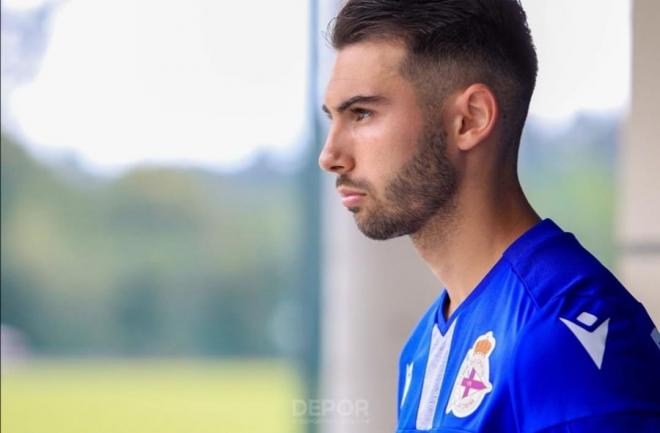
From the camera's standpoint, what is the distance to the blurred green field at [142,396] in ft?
16.2

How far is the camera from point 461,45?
5.38 feet

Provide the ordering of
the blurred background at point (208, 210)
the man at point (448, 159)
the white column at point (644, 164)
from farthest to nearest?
the blurred background at point (208, 210) → the white column at point (644, 164) → the man at point (448, 159)

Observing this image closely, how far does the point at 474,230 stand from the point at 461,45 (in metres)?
0.28

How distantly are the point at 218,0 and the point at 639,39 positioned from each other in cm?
234

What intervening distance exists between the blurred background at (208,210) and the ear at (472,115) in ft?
5.95

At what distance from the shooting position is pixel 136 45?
15.2 feet

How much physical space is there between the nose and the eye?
37 millimetres

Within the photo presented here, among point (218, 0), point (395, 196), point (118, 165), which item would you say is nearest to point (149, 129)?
point (118, 165)

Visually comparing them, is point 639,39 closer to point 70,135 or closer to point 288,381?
point 288,381

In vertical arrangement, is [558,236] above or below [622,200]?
below

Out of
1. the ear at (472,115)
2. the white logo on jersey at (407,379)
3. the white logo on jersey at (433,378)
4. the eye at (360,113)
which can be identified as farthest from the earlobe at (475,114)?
the white logo on jersey at (407,379)

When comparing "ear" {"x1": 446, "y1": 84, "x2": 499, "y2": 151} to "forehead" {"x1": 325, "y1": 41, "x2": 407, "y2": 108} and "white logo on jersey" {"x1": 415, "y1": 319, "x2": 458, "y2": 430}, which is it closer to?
"forehead" {"x1": 325, "y1": 41, "x2": 407, "y2": 108}

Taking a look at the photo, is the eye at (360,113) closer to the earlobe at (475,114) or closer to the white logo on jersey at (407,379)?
the earlobe at (475,114)

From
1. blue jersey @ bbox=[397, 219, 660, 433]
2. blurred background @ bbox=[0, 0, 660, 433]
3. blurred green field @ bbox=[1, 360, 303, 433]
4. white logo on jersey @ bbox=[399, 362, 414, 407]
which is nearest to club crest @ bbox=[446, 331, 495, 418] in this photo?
blue jersey @ bbox=[397, 219, 660, 433]
